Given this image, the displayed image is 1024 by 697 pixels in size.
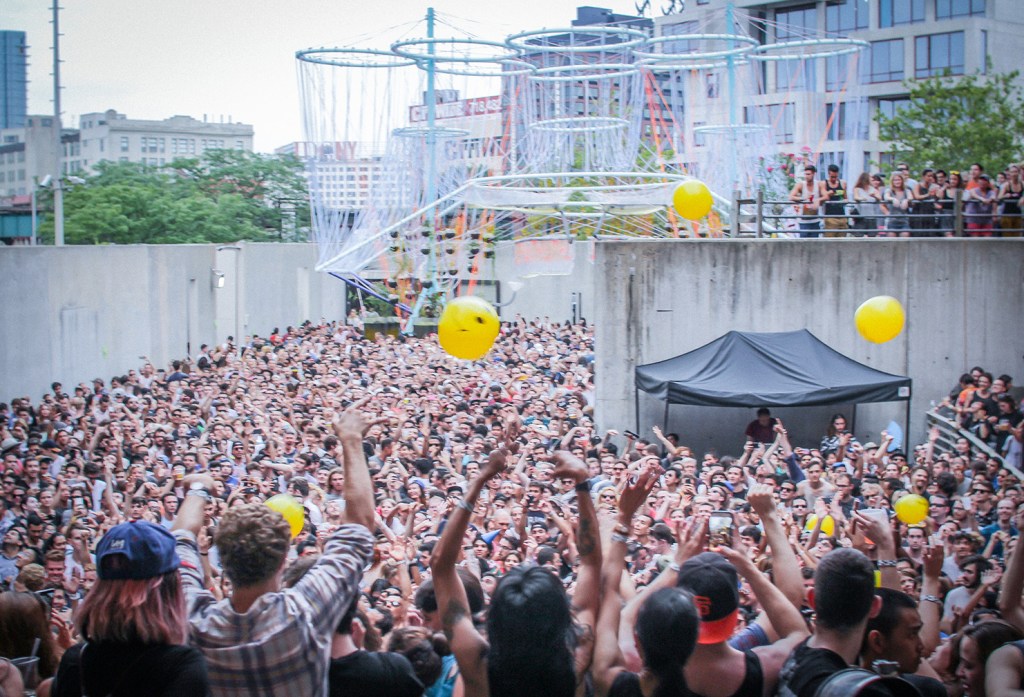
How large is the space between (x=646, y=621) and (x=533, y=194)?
19.9 m

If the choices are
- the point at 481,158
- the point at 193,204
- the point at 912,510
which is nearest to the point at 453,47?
the point at 481,158

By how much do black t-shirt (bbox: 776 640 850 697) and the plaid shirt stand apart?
53.3 inches

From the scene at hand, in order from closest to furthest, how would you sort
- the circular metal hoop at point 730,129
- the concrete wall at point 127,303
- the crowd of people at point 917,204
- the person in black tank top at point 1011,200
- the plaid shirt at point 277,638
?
the plaid shirt at point 277,638
the person in black tank top at point 1011,200
the crowd of people at point 917,204
the concrete wall at point 127,303
the circular metal hoop at point 730,129

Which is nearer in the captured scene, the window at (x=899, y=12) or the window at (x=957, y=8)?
the window at (x=957, y=8)

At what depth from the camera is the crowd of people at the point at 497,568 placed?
3189 millimetres

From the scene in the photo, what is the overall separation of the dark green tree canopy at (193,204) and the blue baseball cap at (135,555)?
46.0 meters

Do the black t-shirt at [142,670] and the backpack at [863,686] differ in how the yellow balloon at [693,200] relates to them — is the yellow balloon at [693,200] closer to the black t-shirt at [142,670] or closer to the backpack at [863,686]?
the backpack at [863,686]

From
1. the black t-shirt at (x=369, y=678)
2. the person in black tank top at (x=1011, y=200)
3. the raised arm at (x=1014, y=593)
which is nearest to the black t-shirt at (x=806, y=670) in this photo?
the black t-shirt at (x=369, y=678)

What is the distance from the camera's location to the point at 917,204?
52.3ft

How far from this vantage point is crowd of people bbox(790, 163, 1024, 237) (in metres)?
15.1

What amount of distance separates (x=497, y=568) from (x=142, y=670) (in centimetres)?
458

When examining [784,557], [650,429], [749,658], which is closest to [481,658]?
[749,658]

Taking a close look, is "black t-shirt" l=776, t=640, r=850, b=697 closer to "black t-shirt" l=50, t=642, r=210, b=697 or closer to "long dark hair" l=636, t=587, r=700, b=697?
"long dark hair" l=636, t=587, r=700, b=697

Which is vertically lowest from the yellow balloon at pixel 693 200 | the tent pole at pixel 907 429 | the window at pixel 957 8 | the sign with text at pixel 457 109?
the tent pole at pixel 907 429
